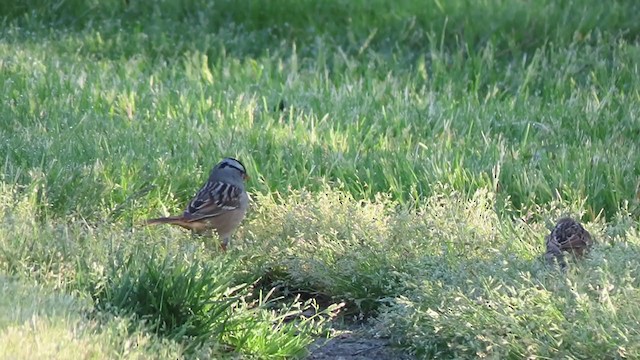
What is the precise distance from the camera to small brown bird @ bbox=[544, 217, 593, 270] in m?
6.10

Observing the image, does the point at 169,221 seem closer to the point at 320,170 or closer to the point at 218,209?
the point at 218,209

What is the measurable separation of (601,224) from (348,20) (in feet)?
20.0

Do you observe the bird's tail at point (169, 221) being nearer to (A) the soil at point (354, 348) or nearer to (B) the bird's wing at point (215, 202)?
(B) the bird's wing at point (215, 202)

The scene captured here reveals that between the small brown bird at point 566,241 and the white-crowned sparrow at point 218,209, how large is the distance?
193 centimetres

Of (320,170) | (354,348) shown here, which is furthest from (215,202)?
(354,348)

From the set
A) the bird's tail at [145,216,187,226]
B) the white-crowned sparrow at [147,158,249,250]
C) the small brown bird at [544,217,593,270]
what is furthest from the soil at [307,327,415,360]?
the bird's tail at [145,216,187,226]

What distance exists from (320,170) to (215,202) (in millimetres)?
1123

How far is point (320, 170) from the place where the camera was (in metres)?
8.13

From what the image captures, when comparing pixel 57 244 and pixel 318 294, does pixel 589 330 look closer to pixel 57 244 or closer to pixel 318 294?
pixel 318 294

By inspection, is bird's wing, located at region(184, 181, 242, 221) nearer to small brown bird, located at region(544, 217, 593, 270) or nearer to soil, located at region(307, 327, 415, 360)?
soil, located at region(307, 327, 415, 360)

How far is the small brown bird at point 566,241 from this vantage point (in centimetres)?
610

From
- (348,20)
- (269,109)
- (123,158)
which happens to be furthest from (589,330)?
(348,20)

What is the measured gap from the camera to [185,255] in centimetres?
585

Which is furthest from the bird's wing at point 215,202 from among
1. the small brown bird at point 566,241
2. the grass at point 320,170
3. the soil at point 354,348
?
the small brown bird at point 566,241
